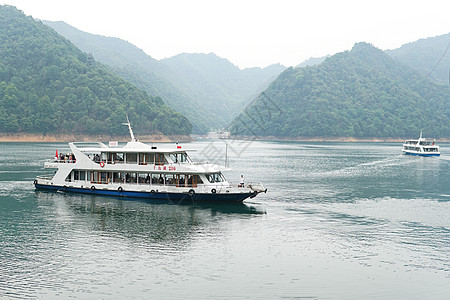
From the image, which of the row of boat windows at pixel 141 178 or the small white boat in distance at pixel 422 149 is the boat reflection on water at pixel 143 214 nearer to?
the row of boat windows at pixel 141 178

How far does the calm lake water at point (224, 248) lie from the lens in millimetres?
23344

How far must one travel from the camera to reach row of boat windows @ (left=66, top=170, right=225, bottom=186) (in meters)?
45.6

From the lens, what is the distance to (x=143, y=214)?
40219 millimetres

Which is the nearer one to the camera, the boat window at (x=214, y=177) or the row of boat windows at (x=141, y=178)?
the boat window at (x=214, y=177)

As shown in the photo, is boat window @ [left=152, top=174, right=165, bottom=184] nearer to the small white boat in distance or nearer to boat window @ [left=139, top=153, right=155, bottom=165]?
boat window @ [left=139, top=153, right=155, bottom=165]

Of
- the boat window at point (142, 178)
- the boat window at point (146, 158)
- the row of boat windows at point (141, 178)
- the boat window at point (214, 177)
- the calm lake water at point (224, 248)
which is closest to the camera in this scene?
the calm lake water at point (224, 248)

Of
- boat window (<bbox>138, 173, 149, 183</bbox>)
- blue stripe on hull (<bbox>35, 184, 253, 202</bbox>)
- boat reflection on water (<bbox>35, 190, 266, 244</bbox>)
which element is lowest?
boat reflection on water (<bbox>35, 190, 266, 244</bbox>)

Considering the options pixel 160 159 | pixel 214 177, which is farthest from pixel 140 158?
pixel 214 177

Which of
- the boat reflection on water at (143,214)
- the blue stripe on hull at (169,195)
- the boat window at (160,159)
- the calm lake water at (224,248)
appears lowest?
the calm lake water at (224,248)

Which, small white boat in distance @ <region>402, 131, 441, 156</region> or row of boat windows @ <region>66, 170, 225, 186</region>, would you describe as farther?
small white boat in distance @ <region>402, 131, 441, 156</region>

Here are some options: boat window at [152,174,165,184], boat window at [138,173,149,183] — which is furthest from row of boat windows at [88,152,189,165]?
boat window at [138,173,149,183]

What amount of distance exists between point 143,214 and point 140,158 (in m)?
8.69

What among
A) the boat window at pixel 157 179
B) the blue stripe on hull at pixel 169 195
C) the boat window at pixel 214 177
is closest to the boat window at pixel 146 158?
the boat window at pixel 157 179

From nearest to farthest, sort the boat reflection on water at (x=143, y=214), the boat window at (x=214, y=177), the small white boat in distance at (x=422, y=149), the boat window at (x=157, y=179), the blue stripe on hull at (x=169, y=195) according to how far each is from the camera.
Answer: the boat reflection on water at (x=143, y=214)
the blue stripe on hull at (x=169, y=195)
the boat window at (x=214, y=177)
the boat window at (x=157, y=179)
the small white boat in distance at (x=422, y=149)
